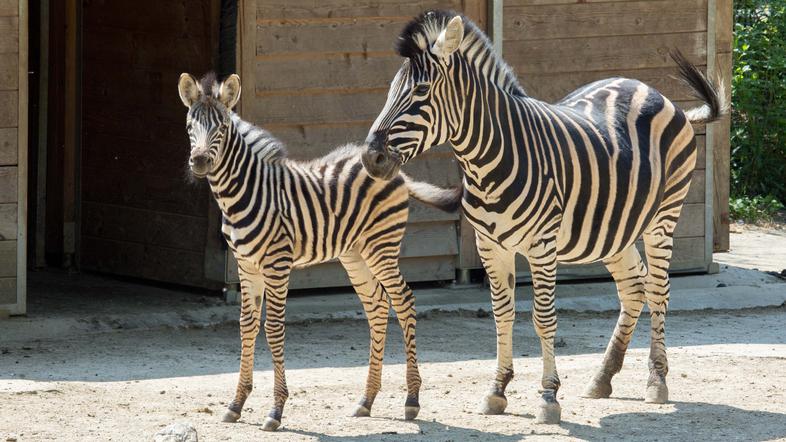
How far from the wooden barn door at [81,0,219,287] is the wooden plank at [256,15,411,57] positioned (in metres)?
0.46

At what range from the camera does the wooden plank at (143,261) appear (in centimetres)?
985

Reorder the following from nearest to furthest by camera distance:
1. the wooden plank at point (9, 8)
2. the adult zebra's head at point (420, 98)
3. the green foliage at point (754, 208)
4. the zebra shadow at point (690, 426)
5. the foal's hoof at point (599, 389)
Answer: the adult zebra's head at point (420, 98) < the zebra shadow at point (690, 426) < the foal's hoof at point (599, 389) < the wooden plank at point (9, 8) < the green foliage at point (754, 208)

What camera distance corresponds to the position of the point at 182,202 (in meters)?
9.94

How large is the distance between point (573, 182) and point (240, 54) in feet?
10.7

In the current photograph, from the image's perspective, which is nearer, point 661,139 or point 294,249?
point 294,249

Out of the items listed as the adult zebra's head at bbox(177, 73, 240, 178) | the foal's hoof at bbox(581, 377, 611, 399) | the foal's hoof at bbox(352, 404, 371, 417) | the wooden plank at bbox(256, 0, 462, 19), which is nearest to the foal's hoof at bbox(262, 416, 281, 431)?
the foal's hoof at bbox(352, 404, 371, 417)

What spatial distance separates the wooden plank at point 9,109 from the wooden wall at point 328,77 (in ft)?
5.17

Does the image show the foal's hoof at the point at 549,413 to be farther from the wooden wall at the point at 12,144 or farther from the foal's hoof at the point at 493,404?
the wooden wall at the point at 12,144

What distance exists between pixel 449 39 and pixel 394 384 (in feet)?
7.21

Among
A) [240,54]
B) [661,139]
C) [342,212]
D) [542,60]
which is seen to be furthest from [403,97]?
[542,60]

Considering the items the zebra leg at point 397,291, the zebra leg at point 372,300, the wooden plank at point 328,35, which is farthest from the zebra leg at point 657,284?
the wooden plank at point 328,35

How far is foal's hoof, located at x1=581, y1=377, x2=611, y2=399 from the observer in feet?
23.4

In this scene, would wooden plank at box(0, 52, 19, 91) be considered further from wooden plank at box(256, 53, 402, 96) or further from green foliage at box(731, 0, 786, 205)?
green foliage at box(731, 0, 786, 205)

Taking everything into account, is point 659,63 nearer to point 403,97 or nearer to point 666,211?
point 666,211
